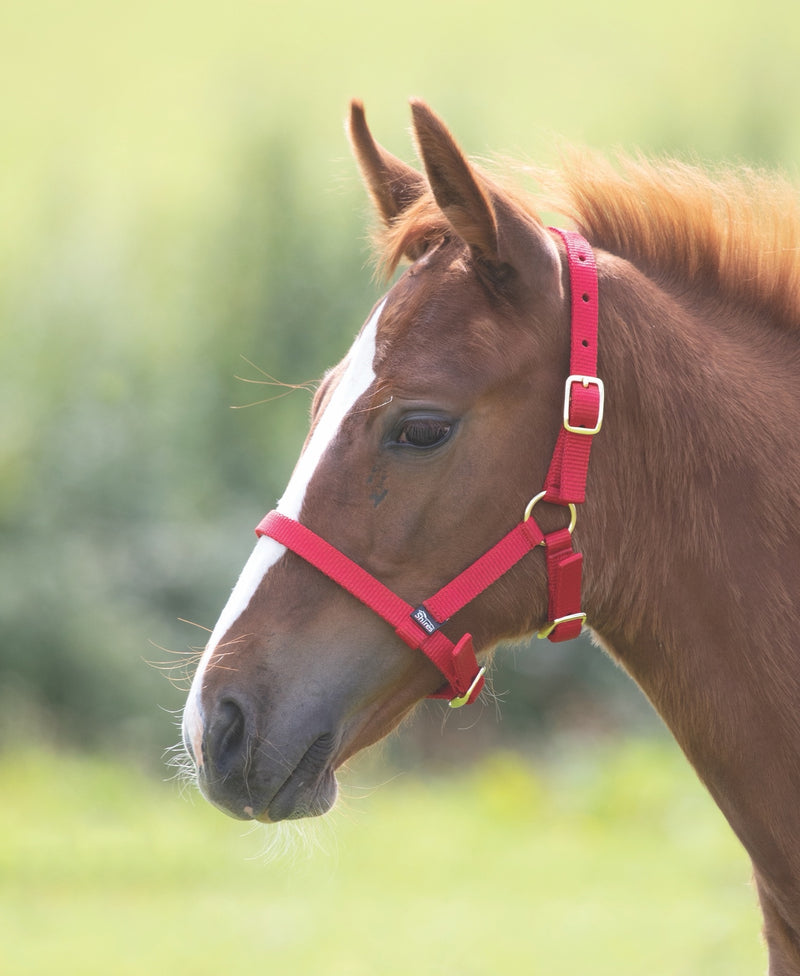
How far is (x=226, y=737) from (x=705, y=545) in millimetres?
1088

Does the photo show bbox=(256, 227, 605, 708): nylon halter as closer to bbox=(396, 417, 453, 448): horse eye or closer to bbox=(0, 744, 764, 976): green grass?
bbox=(396, 417, 453, 448): horse eye

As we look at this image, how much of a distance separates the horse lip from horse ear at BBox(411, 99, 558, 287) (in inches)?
42.1

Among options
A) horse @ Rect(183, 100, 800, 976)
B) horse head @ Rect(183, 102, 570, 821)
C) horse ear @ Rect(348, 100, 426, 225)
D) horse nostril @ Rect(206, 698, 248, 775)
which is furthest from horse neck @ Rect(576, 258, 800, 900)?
horse nostril @ Rect(206, 698, 248, 775)

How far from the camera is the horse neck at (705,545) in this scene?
88.0 inches

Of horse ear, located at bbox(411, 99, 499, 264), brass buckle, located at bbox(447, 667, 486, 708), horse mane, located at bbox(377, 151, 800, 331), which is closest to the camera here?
horse ear, located at bbox(411, 99, 499, 264)

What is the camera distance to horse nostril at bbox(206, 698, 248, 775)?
219 centimetres

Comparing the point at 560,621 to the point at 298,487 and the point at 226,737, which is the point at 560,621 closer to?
the point at 298,487

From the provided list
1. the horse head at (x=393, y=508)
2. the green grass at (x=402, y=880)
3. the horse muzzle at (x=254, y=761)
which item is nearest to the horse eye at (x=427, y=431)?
the horse head at (x=393, y=508)

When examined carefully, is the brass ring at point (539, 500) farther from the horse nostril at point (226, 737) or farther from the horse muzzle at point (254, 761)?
the horse nostril at point (226, 737)

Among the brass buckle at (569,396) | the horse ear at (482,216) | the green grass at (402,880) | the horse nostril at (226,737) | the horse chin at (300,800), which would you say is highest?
the horse ear at (482,216)

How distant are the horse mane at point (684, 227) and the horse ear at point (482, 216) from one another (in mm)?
227

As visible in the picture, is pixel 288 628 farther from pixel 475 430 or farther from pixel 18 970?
pixel 18 970

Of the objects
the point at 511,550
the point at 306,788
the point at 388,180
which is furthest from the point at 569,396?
the point at 306,788

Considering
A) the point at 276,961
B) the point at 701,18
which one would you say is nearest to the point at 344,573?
the point at 276,961
